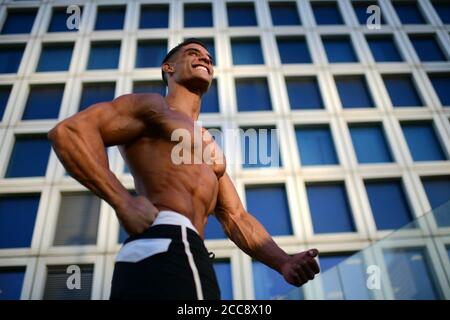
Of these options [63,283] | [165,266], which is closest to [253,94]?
[63,283]

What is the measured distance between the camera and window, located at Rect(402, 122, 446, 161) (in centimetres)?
1709

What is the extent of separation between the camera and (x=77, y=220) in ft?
49.1

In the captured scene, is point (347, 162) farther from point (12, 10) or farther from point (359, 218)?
point (12, 10)

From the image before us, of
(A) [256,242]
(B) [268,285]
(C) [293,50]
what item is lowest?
(A) [256,242]

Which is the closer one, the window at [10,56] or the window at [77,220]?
the window at [77,220]

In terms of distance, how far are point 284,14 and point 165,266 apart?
2173 centimetres

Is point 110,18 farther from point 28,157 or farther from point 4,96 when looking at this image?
point 28,157

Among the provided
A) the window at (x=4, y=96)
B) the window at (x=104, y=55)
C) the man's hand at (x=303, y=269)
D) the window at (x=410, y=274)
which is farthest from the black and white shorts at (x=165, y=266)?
the window at (x=104, y=55)

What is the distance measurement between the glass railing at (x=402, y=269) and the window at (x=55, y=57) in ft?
53.4

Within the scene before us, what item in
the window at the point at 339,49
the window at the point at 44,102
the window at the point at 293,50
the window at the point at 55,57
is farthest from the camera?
the window at the point at 339,49

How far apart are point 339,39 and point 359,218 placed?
1022cm

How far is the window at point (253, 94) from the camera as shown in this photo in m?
18.5

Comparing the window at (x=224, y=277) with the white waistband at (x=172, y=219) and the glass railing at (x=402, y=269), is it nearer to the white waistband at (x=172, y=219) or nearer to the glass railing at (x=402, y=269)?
the glass railing at (x=402, y=269)
